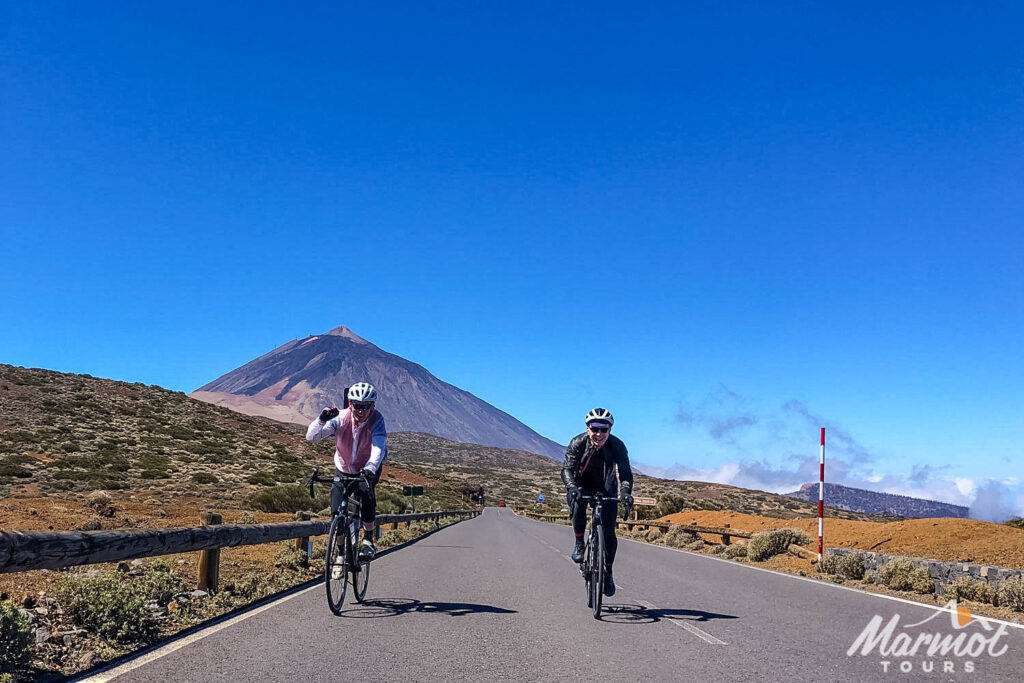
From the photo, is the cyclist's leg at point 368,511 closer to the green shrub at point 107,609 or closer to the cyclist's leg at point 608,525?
the green shrub at point 107,609

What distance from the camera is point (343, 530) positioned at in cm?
870

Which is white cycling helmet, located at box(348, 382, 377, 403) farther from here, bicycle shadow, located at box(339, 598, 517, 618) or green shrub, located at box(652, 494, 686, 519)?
green shrub, located at box(652, 494, 686, 519)

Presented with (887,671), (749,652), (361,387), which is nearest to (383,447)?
(361,387)

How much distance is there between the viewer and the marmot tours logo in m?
6.58

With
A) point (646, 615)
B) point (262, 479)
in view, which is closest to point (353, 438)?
point (646, 615)

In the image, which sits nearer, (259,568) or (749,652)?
(749,652)

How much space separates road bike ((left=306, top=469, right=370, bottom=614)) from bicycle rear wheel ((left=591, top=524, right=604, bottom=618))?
2.58m

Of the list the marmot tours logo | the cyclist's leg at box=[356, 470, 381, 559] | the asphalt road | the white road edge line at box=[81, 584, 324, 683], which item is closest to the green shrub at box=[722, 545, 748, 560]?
the asphalt road

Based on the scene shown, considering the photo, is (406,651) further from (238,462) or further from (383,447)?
(238,462)

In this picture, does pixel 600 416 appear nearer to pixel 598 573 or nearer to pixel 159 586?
pixel 598 573

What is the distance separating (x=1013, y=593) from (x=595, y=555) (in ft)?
19.8

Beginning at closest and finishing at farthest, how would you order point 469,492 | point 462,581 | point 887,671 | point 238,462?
point 887,671
point 462,581
point 238,462
point 469,492

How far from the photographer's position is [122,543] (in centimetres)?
704

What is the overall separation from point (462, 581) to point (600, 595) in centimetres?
425
